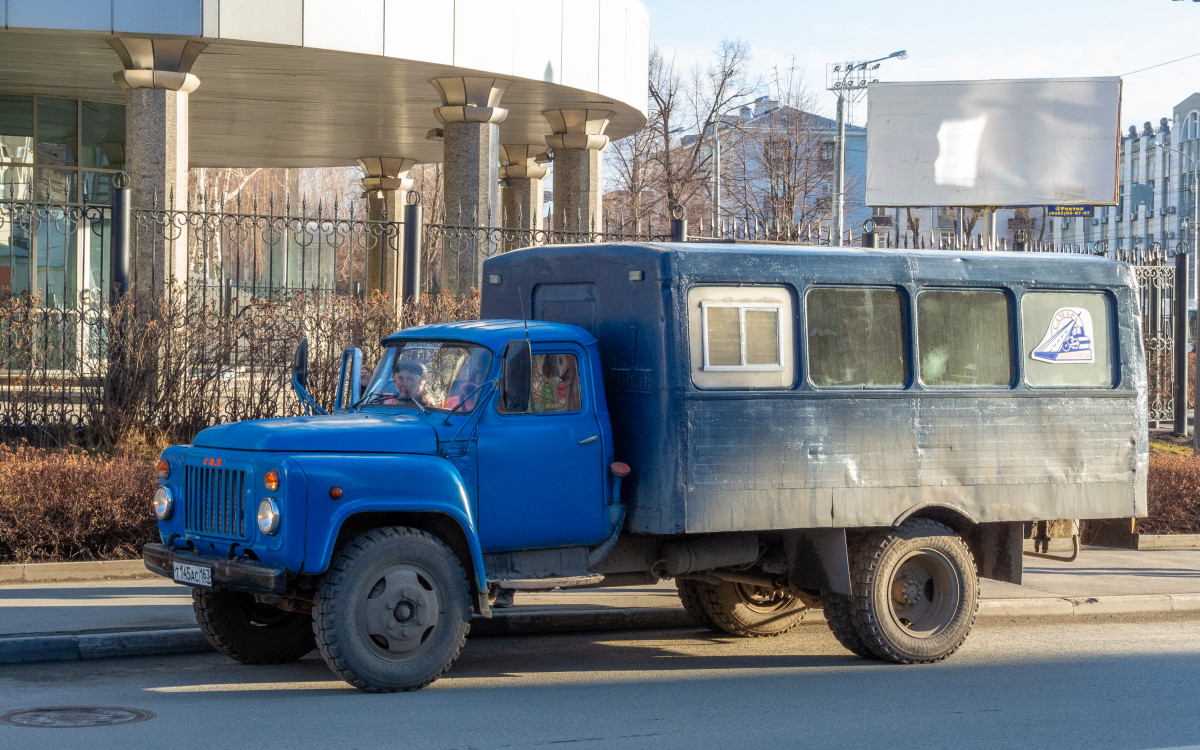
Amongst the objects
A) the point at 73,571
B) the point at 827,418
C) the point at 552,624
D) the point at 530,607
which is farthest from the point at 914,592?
the point at 73,571

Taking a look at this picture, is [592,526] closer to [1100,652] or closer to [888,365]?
[888,365]

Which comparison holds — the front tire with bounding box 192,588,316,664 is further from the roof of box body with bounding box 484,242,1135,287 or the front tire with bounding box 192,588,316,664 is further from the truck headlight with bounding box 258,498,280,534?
the roof of box body with bounding box 484,242,1135,287

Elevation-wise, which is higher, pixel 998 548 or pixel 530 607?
pixel 998 548

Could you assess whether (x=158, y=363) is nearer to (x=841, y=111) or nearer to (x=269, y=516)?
(x=269, y=516)

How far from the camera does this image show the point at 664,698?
24.7ft

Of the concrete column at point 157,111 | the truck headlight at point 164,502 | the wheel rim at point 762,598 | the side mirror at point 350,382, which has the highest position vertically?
the concrete column at point 157,111

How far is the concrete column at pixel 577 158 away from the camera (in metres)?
24.5

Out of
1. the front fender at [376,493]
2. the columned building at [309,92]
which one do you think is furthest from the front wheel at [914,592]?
the columned building at [309,92]

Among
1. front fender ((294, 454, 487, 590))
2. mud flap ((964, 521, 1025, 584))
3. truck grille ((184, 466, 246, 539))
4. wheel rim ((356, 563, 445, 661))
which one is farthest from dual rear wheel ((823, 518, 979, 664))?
truck grille ((184, 466, 246, 539))

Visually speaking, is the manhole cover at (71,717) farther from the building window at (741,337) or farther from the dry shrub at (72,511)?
the dry shrub at (72,511)

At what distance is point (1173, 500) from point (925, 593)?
267 inches

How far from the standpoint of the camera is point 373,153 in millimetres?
31859

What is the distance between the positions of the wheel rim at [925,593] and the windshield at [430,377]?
2.97 m

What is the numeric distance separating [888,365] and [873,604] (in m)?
1.47
